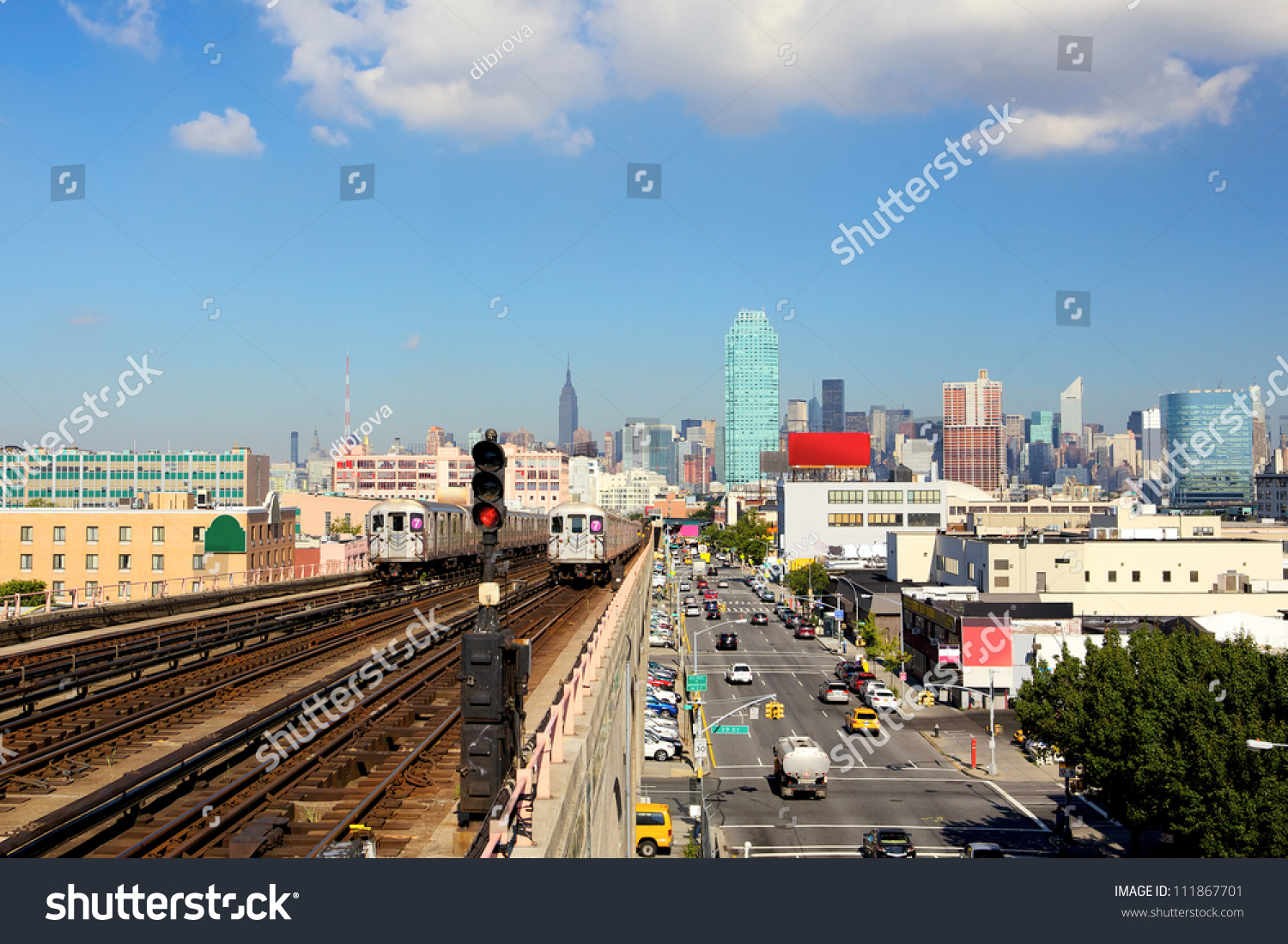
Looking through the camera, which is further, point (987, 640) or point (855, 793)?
point (987, 640)

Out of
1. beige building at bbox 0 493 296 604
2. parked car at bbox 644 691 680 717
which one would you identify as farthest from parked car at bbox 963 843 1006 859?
beige building at bbox 0 493 296 604

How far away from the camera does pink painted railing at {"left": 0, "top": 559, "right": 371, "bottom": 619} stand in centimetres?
2492

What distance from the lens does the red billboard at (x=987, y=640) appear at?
46188 millimetres

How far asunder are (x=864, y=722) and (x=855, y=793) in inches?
336

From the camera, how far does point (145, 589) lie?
1821 inches

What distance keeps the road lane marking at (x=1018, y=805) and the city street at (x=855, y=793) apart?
0.12 ft

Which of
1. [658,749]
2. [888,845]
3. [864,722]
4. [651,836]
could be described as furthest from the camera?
[864,722]

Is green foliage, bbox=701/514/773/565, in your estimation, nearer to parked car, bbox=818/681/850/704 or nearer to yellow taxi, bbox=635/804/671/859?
parked car, bbox=818/681/850/704

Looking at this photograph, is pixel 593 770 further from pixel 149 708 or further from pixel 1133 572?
pixel 1133 572

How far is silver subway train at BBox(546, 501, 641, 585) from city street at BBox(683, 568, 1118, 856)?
27.4 feet

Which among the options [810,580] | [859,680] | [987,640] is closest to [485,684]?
[987,640]

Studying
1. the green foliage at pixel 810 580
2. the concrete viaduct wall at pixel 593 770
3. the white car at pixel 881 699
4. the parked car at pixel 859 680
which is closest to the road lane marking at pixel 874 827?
the concrete viaduct wall at pixel 593 770
